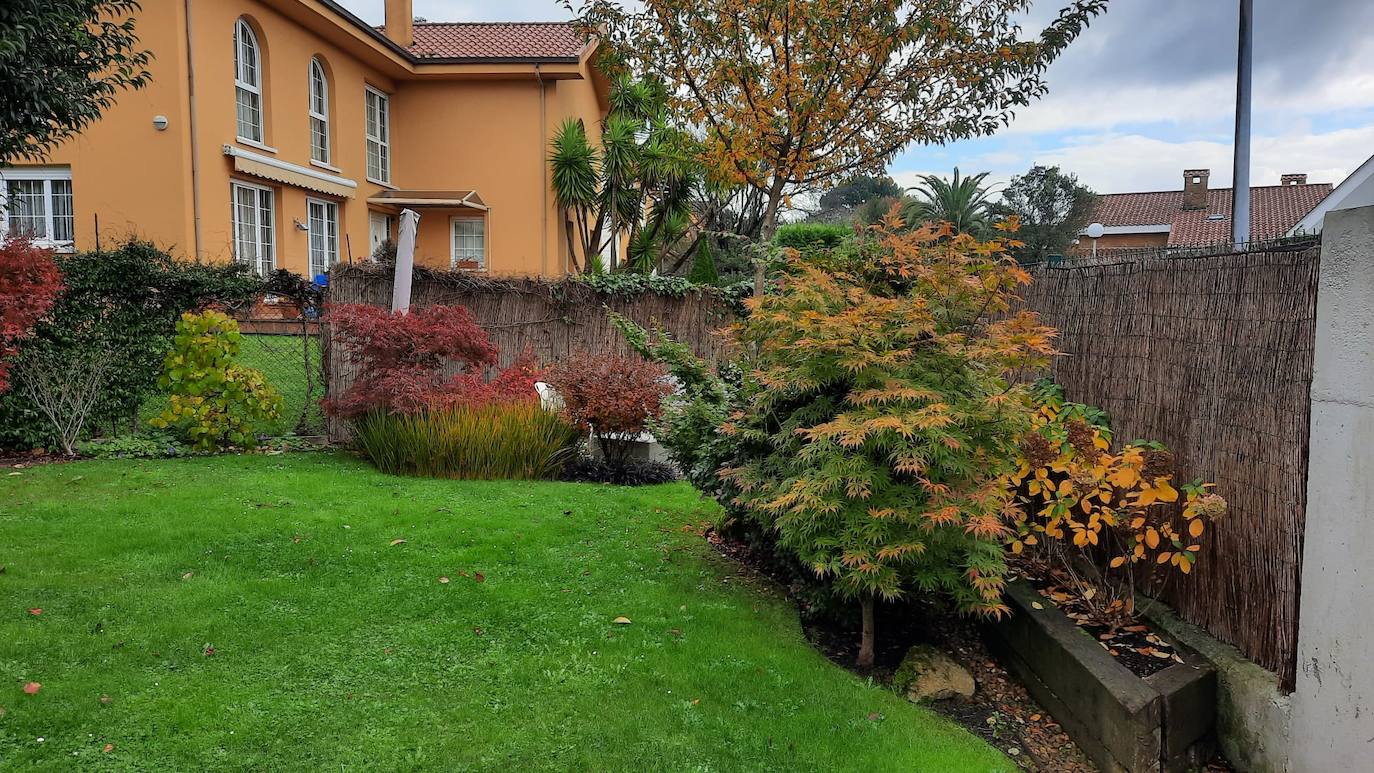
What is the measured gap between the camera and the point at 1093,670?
373 centimetres

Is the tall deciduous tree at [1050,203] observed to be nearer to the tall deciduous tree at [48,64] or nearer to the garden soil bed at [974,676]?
A: the garden soil bed at [974,676]

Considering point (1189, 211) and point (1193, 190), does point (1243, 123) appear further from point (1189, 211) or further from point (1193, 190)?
point (1193, 190)

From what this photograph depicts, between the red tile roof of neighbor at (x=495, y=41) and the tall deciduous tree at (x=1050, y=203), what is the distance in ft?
70.0

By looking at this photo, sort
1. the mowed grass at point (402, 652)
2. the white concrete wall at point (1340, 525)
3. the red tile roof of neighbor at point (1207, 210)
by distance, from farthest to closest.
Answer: the red tile roof of neighbor at point (1207, 210), the mowed grass at point (402, 652), the white concrete wall at point (1340, 525)

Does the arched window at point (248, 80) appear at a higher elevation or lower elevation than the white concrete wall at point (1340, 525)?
higher

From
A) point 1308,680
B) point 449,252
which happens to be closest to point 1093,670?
point 1308,680

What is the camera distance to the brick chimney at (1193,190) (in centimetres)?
4038

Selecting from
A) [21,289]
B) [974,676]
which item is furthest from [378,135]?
[974,676]

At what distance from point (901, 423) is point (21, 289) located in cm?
757

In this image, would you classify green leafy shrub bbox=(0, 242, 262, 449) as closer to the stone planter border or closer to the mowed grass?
the mowed grass

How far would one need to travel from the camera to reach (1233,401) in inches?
151

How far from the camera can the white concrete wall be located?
9.85 feet

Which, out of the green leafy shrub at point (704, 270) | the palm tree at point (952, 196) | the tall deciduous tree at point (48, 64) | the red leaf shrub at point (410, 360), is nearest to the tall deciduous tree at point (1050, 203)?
the palm tree at point (952, 196)

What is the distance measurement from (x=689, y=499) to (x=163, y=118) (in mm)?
12214
